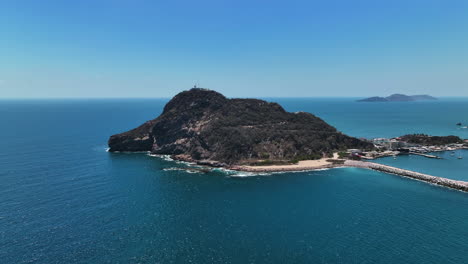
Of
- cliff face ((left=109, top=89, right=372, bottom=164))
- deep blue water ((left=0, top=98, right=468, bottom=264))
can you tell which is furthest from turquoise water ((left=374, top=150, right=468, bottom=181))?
cliff face ((left=109, top=89, right=372, bottom=164))

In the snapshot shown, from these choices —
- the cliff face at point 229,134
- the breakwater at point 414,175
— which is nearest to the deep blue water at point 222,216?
the breakwater at point 414,175

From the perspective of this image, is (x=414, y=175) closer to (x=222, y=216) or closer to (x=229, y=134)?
(x=222, y=216)

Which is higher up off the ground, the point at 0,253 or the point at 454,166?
the point at 454,166

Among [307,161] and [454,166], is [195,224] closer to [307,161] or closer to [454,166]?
[307,161]

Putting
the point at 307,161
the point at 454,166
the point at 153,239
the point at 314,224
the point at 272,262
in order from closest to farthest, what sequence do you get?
the point at 272,262, the point at 153,239, the point at 314,224, the point at 454,166, the point at 307,161

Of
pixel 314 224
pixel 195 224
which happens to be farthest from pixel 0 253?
pixel 314 224

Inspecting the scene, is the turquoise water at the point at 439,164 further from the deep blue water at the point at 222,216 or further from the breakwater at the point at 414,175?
the breakwater at the point at 414,175

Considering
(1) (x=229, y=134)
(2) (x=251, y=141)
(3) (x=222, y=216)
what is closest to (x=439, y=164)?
(2) (x=251, y=141)
